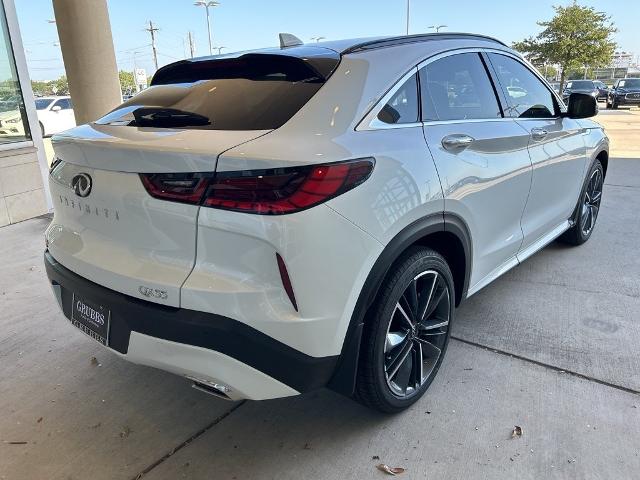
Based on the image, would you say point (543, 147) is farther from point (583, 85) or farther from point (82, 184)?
point (583, 85)

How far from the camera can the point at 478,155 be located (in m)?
2.56

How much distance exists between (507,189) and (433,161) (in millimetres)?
834

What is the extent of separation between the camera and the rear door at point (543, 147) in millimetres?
3160

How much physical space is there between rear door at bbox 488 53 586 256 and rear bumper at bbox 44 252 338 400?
2.01 m

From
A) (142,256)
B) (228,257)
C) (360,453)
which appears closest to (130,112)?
(142,256)

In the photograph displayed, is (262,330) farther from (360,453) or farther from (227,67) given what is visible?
(227,67)

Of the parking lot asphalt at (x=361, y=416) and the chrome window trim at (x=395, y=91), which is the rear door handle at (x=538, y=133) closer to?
the chrome window trim at (x=395, y=91)

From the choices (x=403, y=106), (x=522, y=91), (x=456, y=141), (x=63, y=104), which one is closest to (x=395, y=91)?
(x=403, y=106)

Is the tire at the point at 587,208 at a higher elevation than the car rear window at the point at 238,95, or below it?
below

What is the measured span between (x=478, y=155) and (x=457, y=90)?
1.21ft

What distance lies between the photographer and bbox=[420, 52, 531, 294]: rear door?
93.1 inches

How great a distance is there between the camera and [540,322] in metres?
3.25

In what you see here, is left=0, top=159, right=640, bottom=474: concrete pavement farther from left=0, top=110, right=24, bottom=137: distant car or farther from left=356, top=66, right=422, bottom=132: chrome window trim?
left=0, top=110, right=24, bottom=137: distant car

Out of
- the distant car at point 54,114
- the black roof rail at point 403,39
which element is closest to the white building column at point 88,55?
the black roof rail at point 403,39
